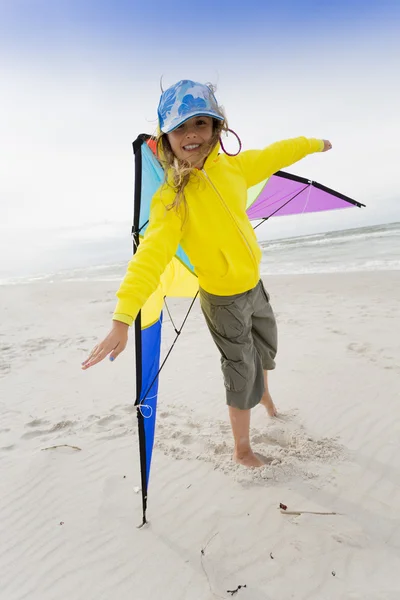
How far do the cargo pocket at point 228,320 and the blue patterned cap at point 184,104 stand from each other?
1.00 metres

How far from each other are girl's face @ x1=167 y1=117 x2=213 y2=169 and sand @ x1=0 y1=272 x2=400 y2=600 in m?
1.91

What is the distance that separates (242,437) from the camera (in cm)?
237

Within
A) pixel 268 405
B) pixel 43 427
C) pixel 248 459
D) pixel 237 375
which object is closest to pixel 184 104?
pixel 237 375

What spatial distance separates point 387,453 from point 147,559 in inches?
64.7

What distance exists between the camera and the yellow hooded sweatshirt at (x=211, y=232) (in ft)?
5.64

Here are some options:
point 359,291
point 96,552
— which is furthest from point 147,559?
point 359,291

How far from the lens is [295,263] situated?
1515cm

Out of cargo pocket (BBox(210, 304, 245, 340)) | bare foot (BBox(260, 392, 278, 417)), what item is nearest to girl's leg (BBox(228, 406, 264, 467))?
cargo pocket (BBox(210, 304, 245, 340))

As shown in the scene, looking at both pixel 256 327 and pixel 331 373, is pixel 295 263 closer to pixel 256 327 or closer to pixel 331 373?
pixel 331 373

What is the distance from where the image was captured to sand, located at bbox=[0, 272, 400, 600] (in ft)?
5.64

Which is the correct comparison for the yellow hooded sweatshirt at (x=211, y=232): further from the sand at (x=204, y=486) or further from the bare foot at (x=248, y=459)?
the sand at (x=204, y=486)

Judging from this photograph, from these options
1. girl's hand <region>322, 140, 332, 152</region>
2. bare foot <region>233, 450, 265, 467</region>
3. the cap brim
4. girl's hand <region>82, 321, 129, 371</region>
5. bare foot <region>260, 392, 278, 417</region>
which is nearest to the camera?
girl's hand <region>82, 321, 129, 371</region>

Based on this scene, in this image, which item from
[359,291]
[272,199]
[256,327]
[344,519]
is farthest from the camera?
[359,291]

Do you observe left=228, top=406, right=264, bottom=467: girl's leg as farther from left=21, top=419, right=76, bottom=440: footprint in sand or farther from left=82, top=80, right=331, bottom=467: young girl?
left=21, top=419, right=76, bottom=440: footprint in sand
